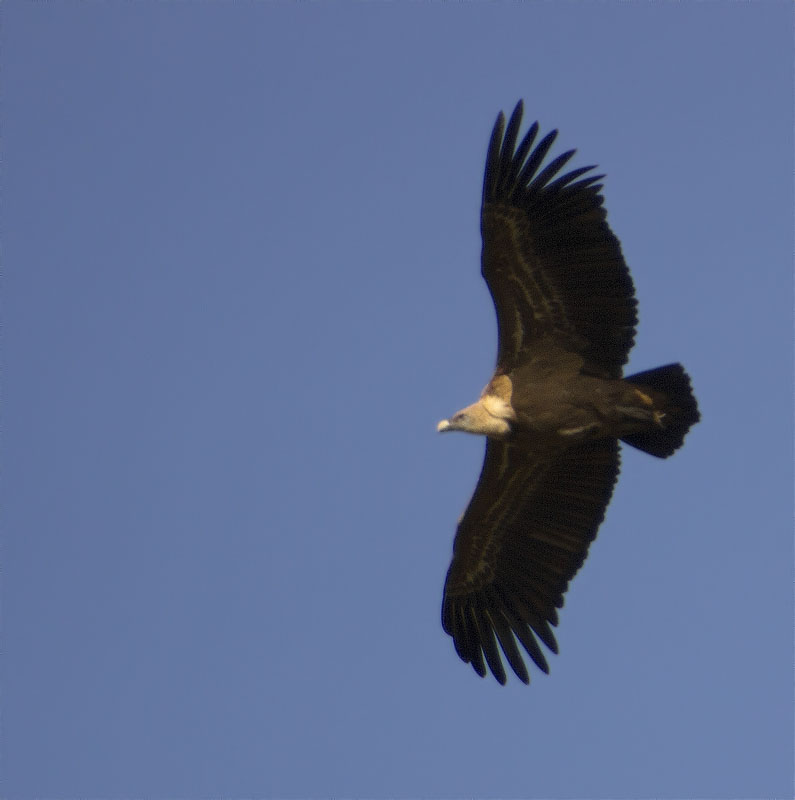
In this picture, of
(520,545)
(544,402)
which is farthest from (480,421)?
(520,545)

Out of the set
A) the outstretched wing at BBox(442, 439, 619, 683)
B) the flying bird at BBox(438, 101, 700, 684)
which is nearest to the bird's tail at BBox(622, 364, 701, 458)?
the flying bird at BBox(438, 101, 700, 684)

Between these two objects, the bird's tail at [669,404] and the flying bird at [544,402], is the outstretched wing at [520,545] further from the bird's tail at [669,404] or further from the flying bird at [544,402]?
the bird's tail at [669,404]

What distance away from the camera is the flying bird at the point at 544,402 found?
10695mm

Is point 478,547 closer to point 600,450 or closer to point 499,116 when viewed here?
point 600,450

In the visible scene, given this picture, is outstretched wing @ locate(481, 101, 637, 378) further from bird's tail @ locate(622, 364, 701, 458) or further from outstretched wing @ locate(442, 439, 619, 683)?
outstretched wing @ locate(442, 439, 619, 683)

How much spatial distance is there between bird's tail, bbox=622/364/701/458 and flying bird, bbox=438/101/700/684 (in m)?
0.01

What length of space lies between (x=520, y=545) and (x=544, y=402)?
164 cm

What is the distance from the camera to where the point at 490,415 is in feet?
37.1

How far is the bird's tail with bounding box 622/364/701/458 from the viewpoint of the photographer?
10688 millimetres

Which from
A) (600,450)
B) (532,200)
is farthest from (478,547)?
(532,200)

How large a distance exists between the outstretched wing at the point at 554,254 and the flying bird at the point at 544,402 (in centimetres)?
1

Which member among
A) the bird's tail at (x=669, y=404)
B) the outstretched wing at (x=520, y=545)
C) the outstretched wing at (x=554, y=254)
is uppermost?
the outstretched wing at (x=554, y=254)

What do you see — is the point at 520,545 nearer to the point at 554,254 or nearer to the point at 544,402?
the point at 544,402

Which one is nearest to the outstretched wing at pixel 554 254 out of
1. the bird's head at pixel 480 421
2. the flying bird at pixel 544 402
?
the flying bird at pixel 544 402
